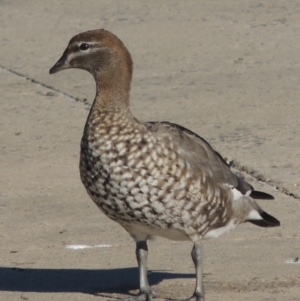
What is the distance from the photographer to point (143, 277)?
6.00 m

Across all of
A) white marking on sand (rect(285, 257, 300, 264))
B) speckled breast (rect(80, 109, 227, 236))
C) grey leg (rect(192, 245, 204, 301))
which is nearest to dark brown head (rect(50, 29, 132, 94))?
speckled breast (rect(80, 109, 227, 236))

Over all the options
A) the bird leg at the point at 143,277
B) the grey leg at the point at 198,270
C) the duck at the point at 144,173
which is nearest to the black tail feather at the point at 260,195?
the duck at the point at 144,173

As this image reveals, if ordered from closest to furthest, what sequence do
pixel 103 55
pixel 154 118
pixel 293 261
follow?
1. pixel 103 55
2. pixel 293 261
3. pixel 154 118

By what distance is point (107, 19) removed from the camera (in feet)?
40.1

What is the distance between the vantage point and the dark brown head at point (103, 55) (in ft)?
19.6

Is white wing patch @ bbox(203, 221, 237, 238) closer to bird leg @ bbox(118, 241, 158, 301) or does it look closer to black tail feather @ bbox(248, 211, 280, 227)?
black tail feather @ bbox(248, 211, 280, 227)

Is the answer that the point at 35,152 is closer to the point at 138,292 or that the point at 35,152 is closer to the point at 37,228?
the point at 37,228

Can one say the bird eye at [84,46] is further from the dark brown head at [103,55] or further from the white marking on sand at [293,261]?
the white marking on sand at [293,261]

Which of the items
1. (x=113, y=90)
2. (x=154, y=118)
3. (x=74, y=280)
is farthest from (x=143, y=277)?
(x=154, y=118)

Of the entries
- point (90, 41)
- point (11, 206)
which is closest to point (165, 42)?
point (11, 206)

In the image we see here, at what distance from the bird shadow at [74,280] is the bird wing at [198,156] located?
63 centimetres

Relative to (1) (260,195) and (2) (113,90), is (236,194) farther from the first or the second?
(2) (113,90)

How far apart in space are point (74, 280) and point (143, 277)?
46 centimetres

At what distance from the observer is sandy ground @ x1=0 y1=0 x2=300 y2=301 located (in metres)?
6.25
